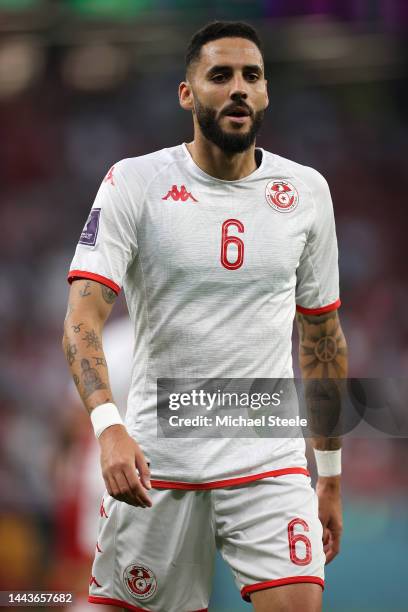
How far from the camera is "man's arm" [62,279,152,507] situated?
284 centimetres

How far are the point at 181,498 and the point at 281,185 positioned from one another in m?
1.04

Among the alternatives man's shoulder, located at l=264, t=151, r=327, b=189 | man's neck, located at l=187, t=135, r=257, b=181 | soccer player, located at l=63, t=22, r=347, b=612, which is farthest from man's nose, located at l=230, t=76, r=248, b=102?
man's shoulder, located at l=264, t=151, r=327, b=189

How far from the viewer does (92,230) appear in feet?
11.1

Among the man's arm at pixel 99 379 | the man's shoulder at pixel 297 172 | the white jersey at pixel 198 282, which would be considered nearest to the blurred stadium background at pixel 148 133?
the man's shoulder at pixel 297 172

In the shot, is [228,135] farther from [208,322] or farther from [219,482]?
[219,482]

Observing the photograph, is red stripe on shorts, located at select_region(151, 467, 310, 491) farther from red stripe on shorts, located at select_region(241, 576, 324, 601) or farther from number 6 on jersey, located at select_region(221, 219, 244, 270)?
number 6 on jersey, located at select_region(221, 219, 244, 270)

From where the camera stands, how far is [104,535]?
3.49 metres

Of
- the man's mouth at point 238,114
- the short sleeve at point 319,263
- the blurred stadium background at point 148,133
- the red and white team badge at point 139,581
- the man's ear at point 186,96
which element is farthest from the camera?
the blurred stadium background at point 148,133

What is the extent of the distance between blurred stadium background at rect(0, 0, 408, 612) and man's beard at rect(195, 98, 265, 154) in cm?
587

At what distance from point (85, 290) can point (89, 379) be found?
0.95ft

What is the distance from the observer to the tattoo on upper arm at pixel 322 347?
3.76 metres

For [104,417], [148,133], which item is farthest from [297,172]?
[148,133]

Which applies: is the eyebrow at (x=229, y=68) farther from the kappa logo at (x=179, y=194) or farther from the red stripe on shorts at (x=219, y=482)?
the red stripe on shorts at (x=219, y=482)

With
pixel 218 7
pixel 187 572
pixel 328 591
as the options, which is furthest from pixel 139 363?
pixel 218 7
